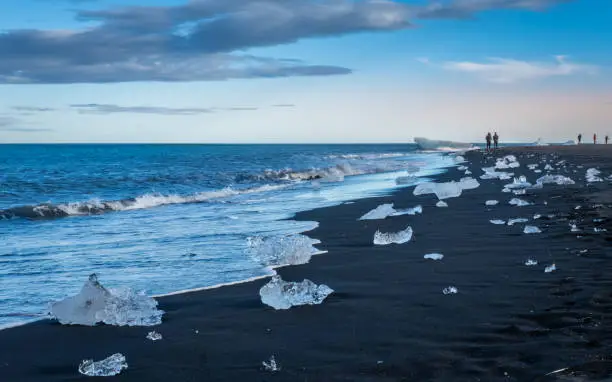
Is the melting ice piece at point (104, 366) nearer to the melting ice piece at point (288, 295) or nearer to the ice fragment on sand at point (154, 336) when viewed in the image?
the ice fragment on sand at point (154, 336)

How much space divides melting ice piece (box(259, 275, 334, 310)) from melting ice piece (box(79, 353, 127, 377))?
1669mm

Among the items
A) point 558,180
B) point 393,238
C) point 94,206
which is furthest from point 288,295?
point 94,206

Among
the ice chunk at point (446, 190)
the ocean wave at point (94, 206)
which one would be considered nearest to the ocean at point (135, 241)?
the ocean wave at point (94, 206)

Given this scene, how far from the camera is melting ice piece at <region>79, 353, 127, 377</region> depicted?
398 cm

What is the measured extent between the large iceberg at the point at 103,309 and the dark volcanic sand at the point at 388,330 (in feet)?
0.44

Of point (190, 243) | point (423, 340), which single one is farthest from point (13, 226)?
point (423, 340)

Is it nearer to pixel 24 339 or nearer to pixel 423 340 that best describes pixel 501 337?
pixel 423 340

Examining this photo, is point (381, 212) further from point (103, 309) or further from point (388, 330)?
point (103, 309)

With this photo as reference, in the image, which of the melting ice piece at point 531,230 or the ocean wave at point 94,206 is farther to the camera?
the ocean wave at point 94,206

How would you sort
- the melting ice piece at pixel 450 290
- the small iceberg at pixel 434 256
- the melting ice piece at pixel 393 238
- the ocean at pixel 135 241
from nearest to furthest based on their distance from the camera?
1. the melting ice piece at pixel 450 290
2. the ocean at pixel 135 241
3. the small iceberg at pixel 434 256
4. the melting ice piece at pixel 393 238

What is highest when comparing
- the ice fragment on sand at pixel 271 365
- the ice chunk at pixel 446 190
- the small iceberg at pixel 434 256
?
the ice chunk at pixel 446 190

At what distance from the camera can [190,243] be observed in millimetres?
9781

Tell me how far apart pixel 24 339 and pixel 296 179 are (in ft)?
88.8

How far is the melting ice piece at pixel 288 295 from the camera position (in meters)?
5.51
